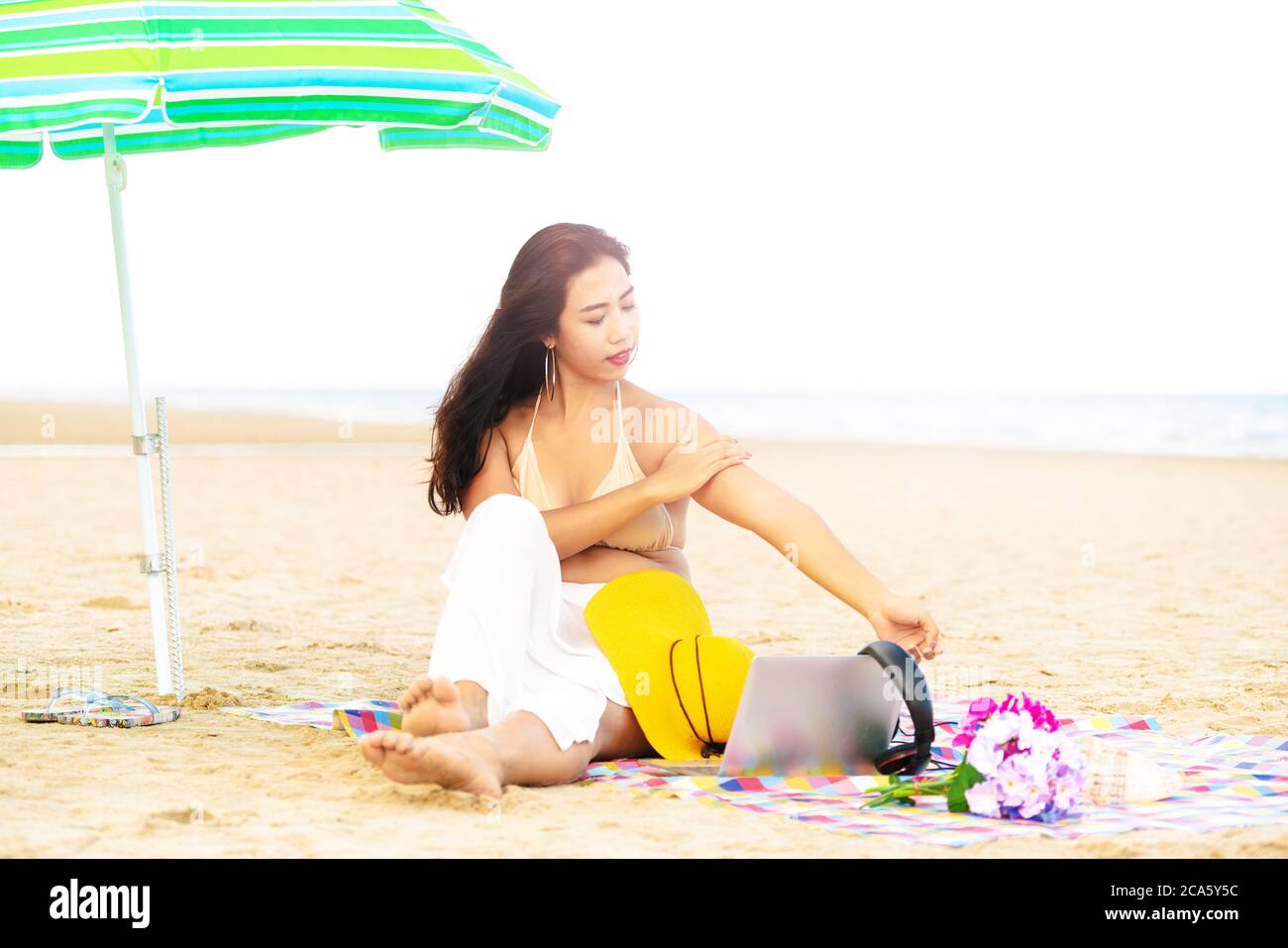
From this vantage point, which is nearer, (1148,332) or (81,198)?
(81,198)

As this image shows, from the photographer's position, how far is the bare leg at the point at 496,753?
255 cm

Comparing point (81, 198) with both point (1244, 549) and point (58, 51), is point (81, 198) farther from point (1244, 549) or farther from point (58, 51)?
point (58, 51)

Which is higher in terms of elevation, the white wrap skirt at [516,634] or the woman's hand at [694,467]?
the woman's hand at [694,467]

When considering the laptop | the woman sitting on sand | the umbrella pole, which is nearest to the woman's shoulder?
the woman sitting on sand

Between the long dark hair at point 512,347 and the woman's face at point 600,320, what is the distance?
31mm

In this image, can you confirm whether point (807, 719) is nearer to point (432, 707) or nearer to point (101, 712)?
point (432, 707)

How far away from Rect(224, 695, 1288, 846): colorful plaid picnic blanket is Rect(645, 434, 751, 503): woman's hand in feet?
2.29

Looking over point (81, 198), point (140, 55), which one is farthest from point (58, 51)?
point (81, 198)

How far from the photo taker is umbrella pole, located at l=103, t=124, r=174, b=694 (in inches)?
154

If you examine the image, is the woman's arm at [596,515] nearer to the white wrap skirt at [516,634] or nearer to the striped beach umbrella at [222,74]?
the white wrap skirt at [516,634]

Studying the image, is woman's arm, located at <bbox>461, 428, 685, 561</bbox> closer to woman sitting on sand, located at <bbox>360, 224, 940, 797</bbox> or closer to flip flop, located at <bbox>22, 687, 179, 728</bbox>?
woman sitting on sand, located at <bbox>360, 224, 940, 797</bbox>

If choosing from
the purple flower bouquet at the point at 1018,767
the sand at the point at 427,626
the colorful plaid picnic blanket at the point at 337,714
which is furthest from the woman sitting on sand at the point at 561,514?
the colorful plaid picnic blanket at the point at 337,714
